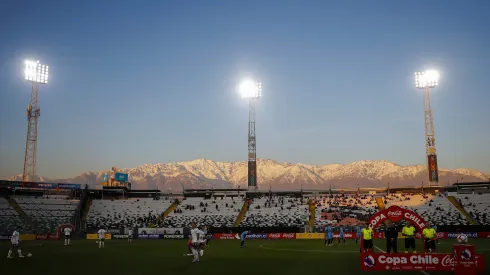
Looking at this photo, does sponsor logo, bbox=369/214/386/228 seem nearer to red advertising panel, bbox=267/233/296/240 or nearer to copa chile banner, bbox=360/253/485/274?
copa chile banner, bbox=360/253/485/274

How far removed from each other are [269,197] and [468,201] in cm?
3523

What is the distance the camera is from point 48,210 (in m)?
76.2

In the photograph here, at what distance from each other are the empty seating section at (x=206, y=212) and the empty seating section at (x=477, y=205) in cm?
3800

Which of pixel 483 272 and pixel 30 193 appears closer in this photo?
pixel 483 272

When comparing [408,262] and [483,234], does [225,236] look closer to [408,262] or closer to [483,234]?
[483,234]

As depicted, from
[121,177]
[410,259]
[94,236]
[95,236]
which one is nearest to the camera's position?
[410,259]

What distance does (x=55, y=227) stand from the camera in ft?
224

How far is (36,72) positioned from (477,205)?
3091 inches

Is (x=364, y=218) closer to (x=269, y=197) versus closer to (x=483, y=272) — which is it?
(x=269, y=197)

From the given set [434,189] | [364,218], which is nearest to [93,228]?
[364,218]

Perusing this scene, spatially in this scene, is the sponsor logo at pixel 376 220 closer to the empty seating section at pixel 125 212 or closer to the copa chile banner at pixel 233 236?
the copa chile banner at pixel 233 236

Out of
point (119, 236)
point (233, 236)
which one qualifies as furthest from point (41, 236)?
point (233, 236)

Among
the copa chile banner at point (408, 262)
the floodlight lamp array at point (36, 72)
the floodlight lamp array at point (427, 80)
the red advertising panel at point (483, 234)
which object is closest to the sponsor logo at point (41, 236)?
the floodlight lamp array at point (36, 72)

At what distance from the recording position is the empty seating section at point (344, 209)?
2840 inches
